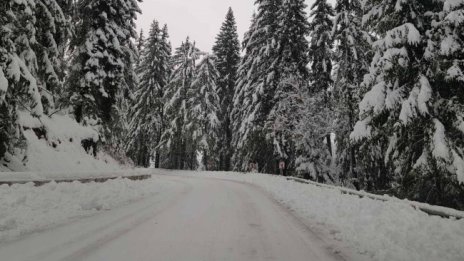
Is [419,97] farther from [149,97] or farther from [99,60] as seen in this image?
[149,97]

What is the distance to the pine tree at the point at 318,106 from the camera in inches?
1121

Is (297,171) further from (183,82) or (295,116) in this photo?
(183,82)

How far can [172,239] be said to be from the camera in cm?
688

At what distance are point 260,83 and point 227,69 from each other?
1408 centimetres

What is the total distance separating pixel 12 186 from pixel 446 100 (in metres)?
13.3

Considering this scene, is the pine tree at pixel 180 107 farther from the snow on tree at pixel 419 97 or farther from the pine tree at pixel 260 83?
the snow on tree at pixel 419 97

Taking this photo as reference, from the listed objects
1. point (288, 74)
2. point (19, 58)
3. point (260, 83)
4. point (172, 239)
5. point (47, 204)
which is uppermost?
point (288, 74)

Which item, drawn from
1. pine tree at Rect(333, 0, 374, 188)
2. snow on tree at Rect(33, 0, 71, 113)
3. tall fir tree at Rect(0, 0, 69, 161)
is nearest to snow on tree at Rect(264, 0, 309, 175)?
pine tree at Rect(333, 0, 374, 188)

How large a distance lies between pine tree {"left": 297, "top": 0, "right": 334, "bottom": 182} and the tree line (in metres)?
0.10

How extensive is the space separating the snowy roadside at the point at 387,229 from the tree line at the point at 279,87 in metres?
4.57

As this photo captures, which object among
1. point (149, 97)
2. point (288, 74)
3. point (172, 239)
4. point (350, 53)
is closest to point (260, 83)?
point (288, 74)

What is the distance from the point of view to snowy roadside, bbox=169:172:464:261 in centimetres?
590

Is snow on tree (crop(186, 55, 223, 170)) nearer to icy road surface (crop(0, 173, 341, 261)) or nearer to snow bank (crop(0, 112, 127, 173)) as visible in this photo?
snow bank (crop(0, 112, 127, 173))

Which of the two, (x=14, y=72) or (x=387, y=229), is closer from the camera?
(x=387, y=229)
